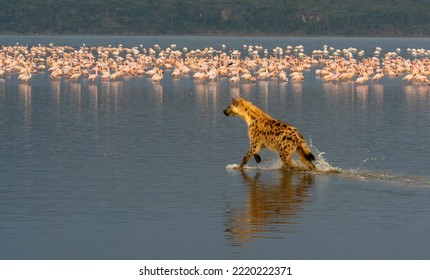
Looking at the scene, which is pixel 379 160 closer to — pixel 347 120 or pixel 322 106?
pixel 347 120

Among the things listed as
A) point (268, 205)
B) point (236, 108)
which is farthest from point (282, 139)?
point (268, 205)

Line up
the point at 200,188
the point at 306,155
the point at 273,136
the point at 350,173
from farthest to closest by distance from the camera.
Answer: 1. the point at 350,173
2. the point at 273,136
3. the point at 306,155
4. the point at 200,188

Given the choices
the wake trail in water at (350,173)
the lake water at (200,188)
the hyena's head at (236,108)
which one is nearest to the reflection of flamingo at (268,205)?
the lake water at (200,188)

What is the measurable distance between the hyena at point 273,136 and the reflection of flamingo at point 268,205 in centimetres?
44

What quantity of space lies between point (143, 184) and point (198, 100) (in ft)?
91.6

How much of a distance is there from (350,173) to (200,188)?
392 cm

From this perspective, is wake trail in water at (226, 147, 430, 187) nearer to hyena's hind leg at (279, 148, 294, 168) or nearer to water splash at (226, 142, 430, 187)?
water splash at (226, 142, 430, 187)

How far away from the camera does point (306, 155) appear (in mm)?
25766

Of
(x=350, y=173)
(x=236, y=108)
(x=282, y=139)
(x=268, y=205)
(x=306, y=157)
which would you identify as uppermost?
(x=236, y=108)

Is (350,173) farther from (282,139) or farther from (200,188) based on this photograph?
(200,188)

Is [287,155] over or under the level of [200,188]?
over

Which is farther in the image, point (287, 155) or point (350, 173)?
point (350, 173)

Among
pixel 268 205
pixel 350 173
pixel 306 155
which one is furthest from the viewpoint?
pixel 350 173

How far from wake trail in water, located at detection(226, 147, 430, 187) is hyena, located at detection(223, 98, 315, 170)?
30 cm
